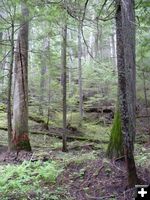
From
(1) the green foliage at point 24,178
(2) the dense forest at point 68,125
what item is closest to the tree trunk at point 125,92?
(2) the dense forest at point 68,125

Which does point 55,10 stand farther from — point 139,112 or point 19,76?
point 139,112

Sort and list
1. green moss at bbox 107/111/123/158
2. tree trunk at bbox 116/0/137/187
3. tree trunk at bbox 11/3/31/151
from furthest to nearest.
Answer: tree trunk at bbox 11/3/31/151, green moss at bbox 107/111/123/158, tree trunk at bbox 116/0/137/187

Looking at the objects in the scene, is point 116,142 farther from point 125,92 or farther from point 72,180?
point 125,92

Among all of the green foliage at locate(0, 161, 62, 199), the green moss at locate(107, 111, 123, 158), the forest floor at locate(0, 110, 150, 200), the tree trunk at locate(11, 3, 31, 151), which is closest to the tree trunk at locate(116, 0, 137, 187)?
the forest floor at locate(0, 110, 150, 200)

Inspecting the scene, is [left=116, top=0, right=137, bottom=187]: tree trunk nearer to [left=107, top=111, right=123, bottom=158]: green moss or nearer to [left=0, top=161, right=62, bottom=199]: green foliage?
[left=107, top=111, right=123, bottom=158]: green moss

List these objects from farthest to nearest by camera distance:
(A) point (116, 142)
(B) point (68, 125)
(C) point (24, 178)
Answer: (B) point (68, 125), (A) point (116, 142), (C) point (24, 178)

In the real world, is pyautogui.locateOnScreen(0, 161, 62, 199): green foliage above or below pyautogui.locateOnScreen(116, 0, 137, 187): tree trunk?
below

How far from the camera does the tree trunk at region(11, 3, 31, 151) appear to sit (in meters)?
10.5

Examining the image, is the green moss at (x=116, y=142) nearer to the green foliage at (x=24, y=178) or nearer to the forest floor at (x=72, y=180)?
the forest floor at (x=72, y=180)

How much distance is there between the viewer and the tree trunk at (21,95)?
413 inches

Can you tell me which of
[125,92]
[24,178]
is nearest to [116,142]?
[125,92]

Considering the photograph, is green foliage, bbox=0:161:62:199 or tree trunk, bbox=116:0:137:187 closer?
tree trunk, bbox=116:0:137:187

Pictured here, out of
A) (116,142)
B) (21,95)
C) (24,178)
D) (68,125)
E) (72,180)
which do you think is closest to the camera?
(72,180)

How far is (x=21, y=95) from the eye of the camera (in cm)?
1060
